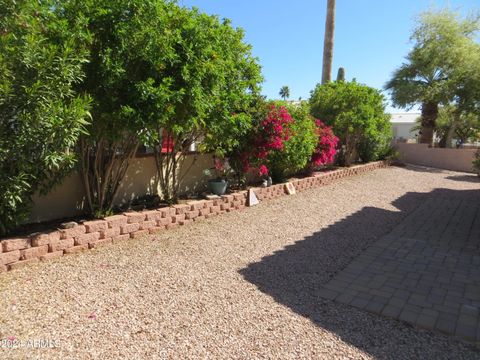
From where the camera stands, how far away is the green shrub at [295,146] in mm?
9117

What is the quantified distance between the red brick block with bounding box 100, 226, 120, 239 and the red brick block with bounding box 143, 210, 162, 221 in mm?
566

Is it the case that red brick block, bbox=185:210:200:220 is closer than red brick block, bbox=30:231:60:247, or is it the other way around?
red brick block, bbox=30:231:60:247

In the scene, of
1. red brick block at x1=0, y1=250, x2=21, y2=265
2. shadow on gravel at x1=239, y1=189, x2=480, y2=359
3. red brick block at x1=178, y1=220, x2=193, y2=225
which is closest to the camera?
shadow on gravel at x1=239, y1=189, x2=480, y2=359

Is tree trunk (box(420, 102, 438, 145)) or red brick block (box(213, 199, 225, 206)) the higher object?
tree trunk (box(420, 102, 438, 145))

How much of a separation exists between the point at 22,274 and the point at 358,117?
38.9ft

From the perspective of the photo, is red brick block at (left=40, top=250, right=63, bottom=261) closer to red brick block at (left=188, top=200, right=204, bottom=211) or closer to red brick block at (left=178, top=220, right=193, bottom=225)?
red brick block at (left=178, top=220, right=193, bottom=225)

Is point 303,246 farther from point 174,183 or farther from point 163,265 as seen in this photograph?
point 174,183

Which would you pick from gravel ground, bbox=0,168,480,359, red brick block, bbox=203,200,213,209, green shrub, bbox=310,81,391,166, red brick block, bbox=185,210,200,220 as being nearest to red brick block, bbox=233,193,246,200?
red brick block, bbox=203,200,213,209

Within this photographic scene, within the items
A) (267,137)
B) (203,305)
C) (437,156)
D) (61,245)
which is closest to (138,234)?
(61,245)

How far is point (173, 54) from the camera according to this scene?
5.01 meters

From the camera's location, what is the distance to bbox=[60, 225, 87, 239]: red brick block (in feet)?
15.2

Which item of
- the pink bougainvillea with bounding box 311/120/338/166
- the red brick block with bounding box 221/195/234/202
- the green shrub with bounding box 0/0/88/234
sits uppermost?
the green shrub with bounding box 0/0/88/234

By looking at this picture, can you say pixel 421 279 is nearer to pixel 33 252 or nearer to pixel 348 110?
pixel 33 252

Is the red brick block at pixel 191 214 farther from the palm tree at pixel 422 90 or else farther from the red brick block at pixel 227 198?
the palm tree at pixel 422 90
